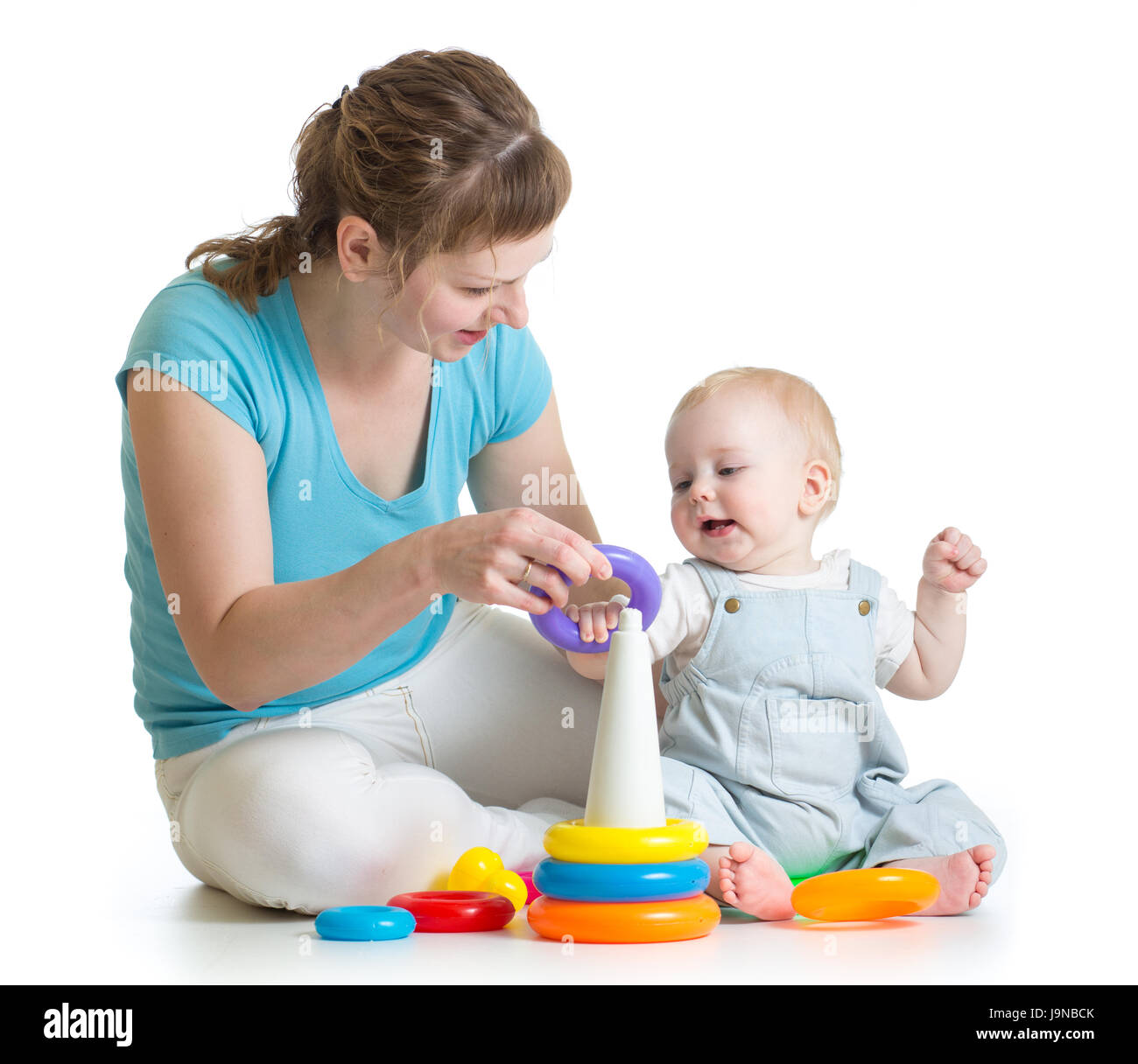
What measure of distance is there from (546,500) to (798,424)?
532mm

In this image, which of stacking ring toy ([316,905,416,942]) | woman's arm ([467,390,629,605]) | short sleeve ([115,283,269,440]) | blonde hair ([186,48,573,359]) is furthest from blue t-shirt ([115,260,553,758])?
stacking ring toy ([316,905,416,942])

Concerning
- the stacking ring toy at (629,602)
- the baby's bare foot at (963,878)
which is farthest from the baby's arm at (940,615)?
the stacking ring toy at (629,602)

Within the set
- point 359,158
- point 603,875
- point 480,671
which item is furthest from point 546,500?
point 603,875

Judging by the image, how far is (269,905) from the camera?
2010mm

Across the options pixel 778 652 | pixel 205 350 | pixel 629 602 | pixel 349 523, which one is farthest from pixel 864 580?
pixel 205 350

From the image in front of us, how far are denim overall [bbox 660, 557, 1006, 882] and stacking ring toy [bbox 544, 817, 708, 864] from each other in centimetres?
23

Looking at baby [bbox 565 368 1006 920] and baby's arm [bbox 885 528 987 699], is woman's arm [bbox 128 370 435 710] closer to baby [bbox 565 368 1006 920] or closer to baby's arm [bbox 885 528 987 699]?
baby [bbox 565 368 1006 920]

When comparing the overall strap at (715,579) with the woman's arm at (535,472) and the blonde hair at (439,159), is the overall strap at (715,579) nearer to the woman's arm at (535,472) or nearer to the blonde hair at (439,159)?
the woman's arm at (535,472)

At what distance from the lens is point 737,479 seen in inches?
83.0

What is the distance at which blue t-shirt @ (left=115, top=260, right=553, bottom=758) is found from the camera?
2.00 meters

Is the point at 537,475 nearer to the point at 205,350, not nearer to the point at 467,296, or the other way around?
the point at 467,296

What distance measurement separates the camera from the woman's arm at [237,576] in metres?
1.76

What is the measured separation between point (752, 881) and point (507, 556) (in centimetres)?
56

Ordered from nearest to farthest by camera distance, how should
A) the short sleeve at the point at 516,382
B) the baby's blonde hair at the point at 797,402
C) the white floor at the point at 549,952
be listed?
1. the white floor at the point at 549,952
2. the baby's blonde hair at the point at 797,402
3. the short sleeve at the point at 516,382
